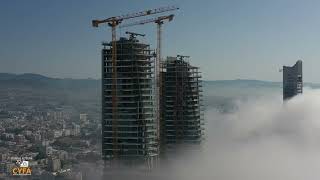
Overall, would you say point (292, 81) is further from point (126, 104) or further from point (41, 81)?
point (126, 104)

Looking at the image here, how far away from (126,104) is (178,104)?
1104cm

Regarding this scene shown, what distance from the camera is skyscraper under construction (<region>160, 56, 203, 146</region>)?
177 ft

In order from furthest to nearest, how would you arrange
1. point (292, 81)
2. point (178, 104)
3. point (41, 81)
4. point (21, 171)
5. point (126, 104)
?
point (292, 81) → point (41, 81) → point (178, 104) → point (126, 104) → point (21, 171)

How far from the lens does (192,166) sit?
53.8 metres

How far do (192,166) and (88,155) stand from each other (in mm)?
10581

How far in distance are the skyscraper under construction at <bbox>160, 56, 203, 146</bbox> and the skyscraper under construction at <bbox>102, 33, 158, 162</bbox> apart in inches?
387

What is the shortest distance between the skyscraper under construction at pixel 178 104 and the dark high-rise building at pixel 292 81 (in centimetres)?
4724

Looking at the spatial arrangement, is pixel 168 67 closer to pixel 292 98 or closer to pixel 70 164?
pixel 70 164

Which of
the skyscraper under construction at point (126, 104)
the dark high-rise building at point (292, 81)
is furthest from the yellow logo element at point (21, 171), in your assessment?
the dark high-rise building at point (292, 81)

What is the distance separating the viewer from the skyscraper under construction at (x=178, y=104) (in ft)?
177

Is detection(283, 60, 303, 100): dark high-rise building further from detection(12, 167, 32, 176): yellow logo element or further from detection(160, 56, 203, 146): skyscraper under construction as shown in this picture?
detection(12, 167, 32, 176): yellow logo element

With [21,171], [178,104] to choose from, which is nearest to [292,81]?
[178,104]

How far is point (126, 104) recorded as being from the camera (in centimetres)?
4391

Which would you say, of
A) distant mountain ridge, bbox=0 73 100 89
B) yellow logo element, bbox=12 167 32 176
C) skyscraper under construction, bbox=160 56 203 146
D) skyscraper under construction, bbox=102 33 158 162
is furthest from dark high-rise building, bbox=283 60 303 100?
yellow logo element, bbox=12 167 32 176
